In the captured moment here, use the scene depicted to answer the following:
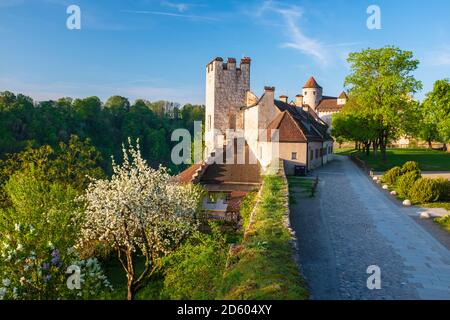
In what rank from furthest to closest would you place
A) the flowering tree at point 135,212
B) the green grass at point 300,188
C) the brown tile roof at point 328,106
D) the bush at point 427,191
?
the brown tile roof at point 328,106 → the green grass at point 300,188 → the bush at point 427,191 → the flowering tree at point 135,212

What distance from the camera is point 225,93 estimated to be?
37938 millimetres

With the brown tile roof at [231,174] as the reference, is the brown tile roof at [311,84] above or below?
above

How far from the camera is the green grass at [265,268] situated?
7906 mm

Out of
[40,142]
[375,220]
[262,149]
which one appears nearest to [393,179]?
[262,149]

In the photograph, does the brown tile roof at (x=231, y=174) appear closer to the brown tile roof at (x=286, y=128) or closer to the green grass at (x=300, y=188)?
the green grass at (x=300, y=188)

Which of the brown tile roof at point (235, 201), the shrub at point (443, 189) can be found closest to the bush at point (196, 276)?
the brown tile roof at point (235, 201)

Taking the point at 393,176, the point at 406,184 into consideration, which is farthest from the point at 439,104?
the point at 406,184

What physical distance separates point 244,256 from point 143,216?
5.40 meters

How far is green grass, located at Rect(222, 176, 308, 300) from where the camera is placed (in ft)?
25.9

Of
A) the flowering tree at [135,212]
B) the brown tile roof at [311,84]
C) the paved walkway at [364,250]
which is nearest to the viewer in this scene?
the paved walkway at [364,250]

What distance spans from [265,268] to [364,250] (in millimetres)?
6804

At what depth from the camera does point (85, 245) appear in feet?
62.9

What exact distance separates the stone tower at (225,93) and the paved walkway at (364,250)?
51.5 ft
